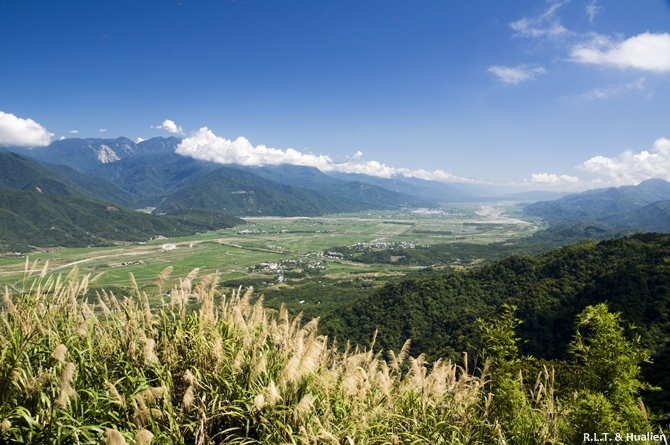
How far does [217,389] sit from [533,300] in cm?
3562

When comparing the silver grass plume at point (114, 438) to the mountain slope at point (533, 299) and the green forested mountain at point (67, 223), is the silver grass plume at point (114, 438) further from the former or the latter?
A: the green forested mountain at point (67, 223)

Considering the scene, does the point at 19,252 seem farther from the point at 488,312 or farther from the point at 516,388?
the point at 516,388

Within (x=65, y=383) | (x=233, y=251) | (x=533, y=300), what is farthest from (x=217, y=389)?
(x=233, y=251)

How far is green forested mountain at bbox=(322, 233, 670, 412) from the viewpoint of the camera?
2675 centimetres

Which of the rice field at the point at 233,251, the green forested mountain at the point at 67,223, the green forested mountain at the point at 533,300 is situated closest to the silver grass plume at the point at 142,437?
the green forested mountain at the point at 533,300

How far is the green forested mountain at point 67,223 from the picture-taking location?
12012cm

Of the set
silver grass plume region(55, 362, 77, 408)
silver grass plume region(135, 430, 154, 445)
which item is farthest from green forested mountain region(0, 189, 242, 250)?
silver grass plume region(135, 430, 154, 445)

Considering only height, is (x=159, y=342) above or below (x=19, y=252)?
above

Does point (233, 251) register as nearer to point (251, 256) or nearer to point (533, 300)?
point (251, 256)

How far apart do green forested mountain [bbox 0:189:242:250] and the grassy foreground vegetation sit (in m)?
143

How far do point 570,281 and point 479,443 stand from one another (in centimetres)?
4082

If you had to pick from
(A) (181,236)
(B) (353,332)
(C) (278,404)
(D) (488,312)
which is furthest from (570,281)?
(A) (181,236)

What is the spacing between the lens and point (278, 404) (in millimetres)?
3412

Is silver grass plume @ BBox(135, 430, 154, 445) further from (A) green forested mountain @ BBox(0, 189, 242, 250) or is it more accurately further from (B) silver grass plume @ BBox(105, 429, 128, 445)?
(A) green forested mountain @ BBox(0, 189, 242, 250)
